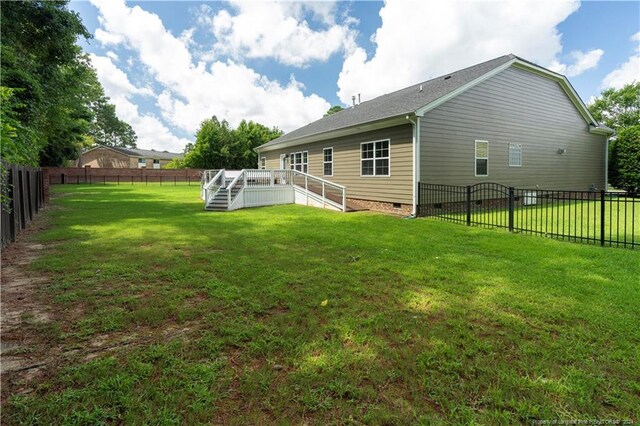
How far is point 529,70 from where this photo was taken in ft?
43.0

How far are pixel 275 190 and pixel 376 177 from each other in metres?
4.42

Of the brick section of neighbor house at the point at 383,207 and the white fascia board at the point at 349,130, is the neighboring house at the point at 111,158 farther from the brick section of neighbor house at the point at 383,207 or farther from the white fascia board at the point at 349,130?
the brick section of neighbor house at the point at 383,207

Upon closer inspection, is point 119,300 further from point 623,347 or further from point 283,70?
point 283,70

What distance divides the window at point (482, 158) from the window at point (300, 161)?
8.41 m

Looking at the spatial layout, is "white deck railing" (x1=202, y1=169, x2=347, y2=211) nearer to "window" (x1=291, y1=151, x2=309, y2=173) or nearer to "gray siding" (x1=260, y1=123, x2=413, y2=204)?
"gray siding" (x1=260, y1=123, x2=413, y2=204)

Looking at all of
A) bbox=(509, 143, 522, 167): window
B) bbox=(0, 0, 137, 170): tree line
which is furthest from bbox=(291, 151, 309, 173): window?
bbox=(0, 0, 137, 170): tree line

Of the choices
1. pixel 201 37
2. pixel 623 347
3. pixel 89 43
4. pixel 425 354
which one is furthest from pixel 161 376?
pixel 89 43

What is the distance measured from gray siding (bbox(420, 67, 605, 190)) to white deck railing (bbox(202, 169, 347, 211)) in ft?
13.0

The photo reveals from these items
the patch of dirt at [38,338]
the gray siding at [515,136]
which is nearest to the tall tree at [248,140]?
the gray siding at [515,136]

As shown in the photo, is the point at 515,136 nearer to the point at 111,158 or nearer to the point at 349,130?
the point at 349,130

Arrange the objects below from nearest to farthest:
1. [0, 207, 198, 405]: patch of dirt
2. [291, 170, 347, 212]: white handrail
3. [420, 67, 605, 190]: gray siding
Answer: [0, 207, 198, 405]: patch of dirt
[420, 67, 605, 190]: gray siding
[291, 170, 347, 212]: white handrail

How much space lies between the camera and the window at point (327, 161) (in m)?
15.0

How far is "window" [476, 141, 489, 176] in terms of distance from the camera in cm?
1205

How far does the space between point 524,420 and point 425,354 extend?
0.73m
